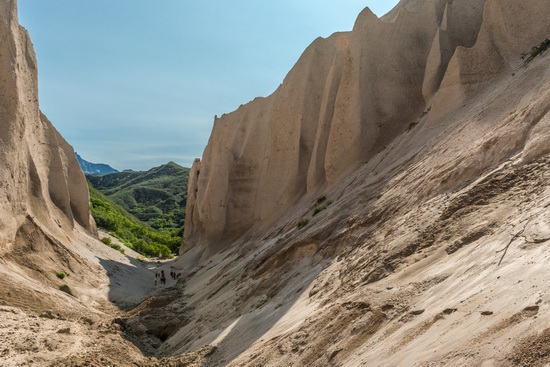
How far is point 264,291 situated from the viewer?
11.3 metres

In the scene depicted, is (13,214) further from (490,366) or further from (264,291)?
(490,366)

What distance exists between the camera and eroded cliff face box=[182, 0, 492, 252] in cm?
1922

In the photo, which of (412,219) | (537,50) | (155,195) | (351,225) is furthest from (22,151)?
(155,195)

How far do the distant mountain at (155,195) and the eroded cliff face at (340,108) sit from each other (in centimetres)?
3987

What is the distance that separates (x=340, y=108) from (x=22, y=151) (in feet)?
40.4

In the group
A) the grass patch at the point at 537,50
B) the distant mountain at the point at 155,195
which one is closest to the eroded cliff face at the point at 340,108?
the grass patch at the point at 537,50

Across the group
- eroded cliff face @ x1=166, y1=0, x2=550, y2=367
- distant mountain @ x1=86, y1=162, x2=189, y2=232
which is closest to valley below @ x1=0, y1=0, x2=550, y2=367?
eroded cliff face @ x1=166, y1=0, x2=550, y2=367

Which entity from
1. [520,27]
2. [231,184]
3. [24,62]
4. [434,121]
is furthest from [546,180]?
[231,184]

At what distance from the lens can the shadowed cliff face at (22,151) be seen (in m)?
16.3

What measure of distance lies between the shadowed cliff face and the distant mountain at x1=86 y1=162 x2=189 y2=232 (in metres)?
44.3

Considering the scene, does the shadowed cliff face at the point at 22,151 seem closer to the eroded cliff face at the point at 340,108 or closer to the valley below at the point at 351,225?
the valley below at the point at 351,225

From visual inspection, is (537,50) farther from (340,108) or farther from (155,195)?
(155,195)

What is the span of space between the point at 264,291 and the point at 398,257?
173 inches

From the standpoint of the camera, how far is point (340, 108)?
2034cm
